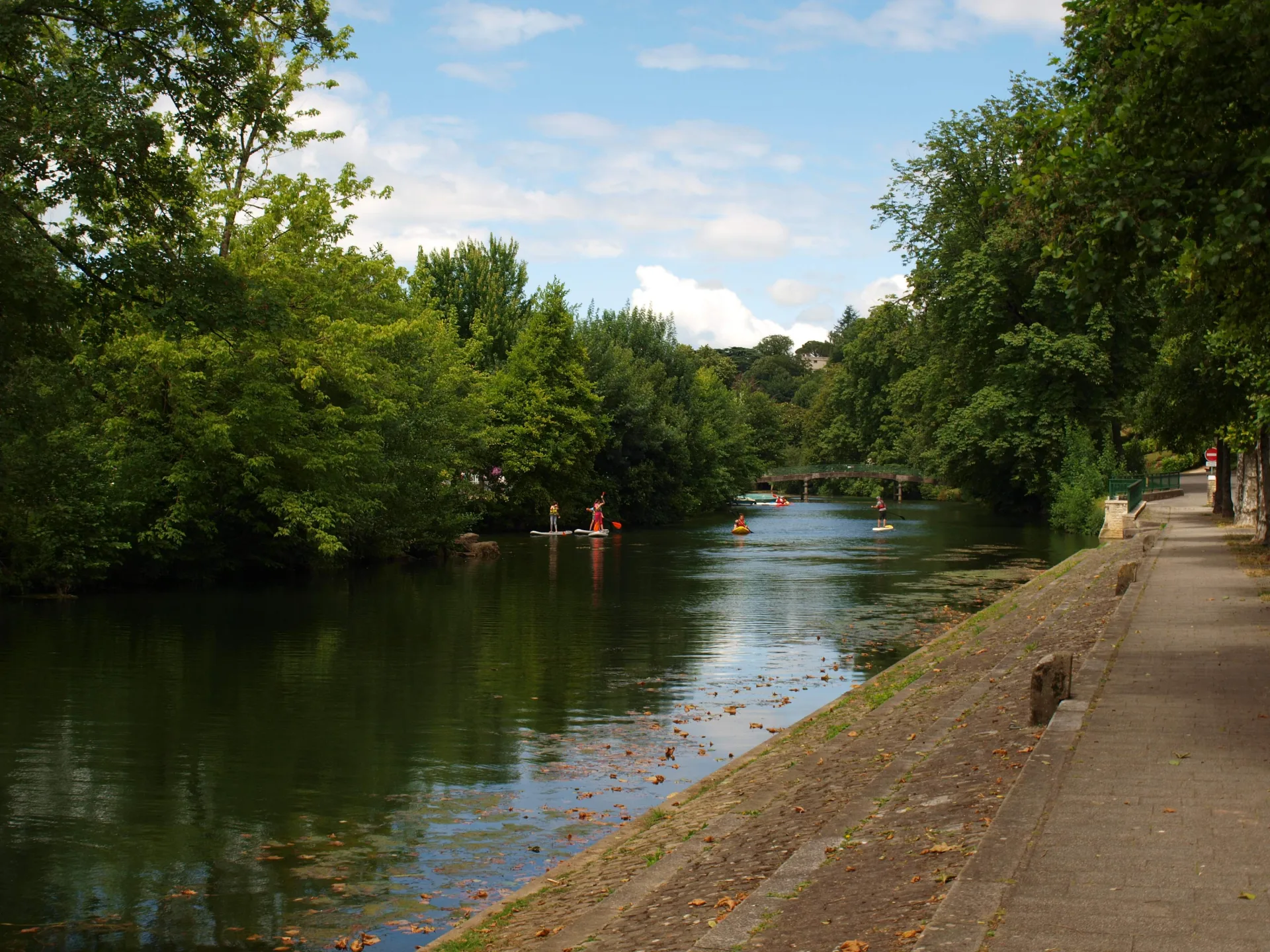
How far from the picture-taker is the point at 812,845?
25.5 ft

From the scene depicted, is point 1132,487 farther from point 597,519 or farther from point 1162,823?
point 1162,823

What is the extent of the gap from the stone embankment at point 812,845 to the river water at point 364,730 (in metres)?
0.92

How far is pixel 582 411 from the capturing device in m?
64.6

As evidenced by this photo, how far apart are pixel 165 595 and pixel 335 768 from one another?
1955 centimetres

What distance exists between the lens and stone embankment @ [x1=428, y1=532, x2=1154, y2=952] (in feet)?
21.2

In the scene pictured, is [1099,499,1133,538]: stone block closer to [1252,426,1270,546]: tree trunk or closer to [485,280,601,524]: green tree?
[1252,426,1270,546]: tree trunk

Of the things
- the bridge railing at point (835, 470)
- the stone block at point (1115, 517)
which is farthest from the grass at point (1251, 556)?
the bridge railing at point (835, 470)

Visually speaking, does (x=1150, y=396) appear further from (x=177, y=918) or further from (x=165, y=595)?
(x=177, y=918)

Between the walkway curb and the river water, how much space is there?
3915 mm

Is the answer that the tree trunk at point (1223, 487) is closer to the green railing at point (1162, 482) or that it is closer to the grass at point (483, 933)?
the green railing at point (1162, 482)

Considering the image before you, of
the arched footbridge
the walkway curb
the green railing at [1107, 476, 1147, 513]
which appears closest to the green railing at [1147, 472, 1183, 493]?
the green railing at [1107, 476, 1147, 513]

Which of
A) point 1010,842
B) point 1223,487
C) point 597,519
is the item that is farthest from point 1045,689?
point 597,519

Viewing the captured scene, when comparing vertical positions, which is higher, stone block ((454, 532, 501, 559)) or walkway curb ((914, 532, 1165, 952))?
walkway curb ((914, 532, 1165, 952))

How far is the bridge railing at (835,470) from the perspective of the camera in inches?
4023
